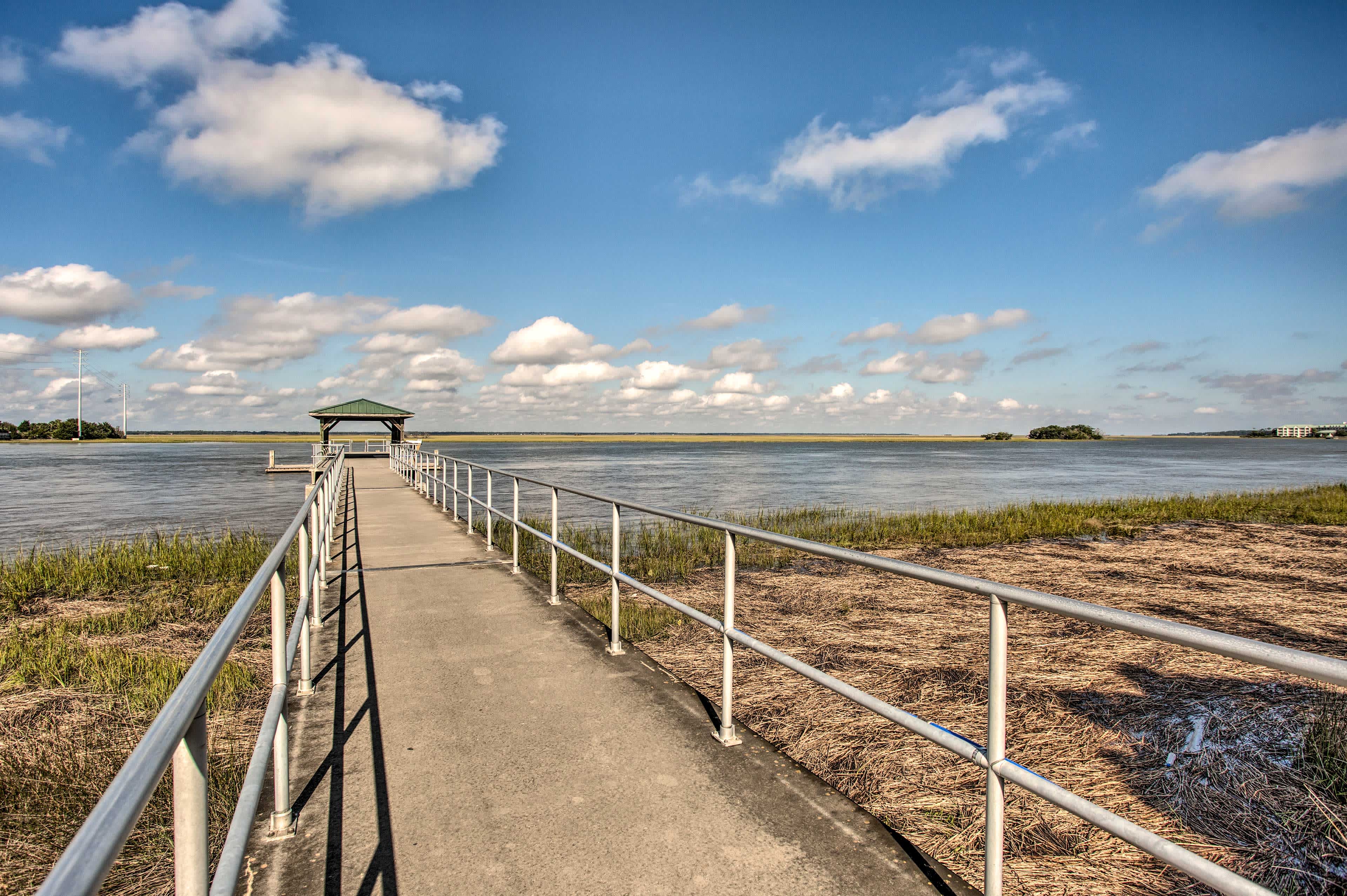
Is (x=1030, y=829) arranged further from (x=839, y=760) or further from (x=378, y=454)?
(x=378, y=454)

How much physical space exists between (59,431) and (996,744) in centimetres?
18186

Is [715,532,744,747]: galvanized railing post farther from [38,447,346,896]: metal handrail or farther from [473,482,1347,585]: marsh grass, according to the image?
[473,482,1347,585]: marsh grass

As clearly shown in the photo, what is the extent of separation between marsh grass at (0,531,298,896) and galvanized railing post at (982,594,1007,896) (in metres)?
2.92

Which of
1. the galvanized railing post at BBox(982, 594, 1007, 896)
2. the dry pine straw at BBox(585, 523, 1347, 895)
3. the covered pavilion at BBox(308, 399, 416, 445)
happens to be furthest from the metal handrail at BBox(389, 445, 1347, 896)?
the covered pavilion at BBox(308, 399, 416, 445)

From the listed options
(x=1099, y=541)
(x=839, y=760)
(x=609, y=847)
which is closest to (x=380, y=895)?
(x=609, y=847)

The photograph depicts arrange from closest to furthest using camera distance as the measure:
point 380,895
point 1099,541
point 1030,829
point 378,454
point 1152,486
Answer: point 380,895 → point 1030,829 → point 1099,541 → point 1152,486 → point 378,454

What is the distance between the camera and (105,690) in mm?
5445

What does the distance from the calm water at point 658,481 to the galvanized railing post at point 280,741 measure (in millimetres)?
17294

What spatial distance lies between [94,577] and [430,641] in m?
7.66

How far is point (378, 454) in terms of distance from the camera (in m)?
46.7

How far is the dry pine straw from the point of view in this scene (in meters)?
3.31

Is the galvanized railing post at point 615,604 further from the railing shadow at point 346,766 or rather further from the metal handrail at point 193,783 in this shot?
the metal handrail at point 193,783

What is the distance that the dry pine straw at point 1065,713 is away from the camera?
130 inches

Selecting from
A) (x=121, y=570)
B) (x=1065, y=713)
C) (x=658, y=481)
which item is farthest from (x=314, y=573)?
(x=658, y=481)
